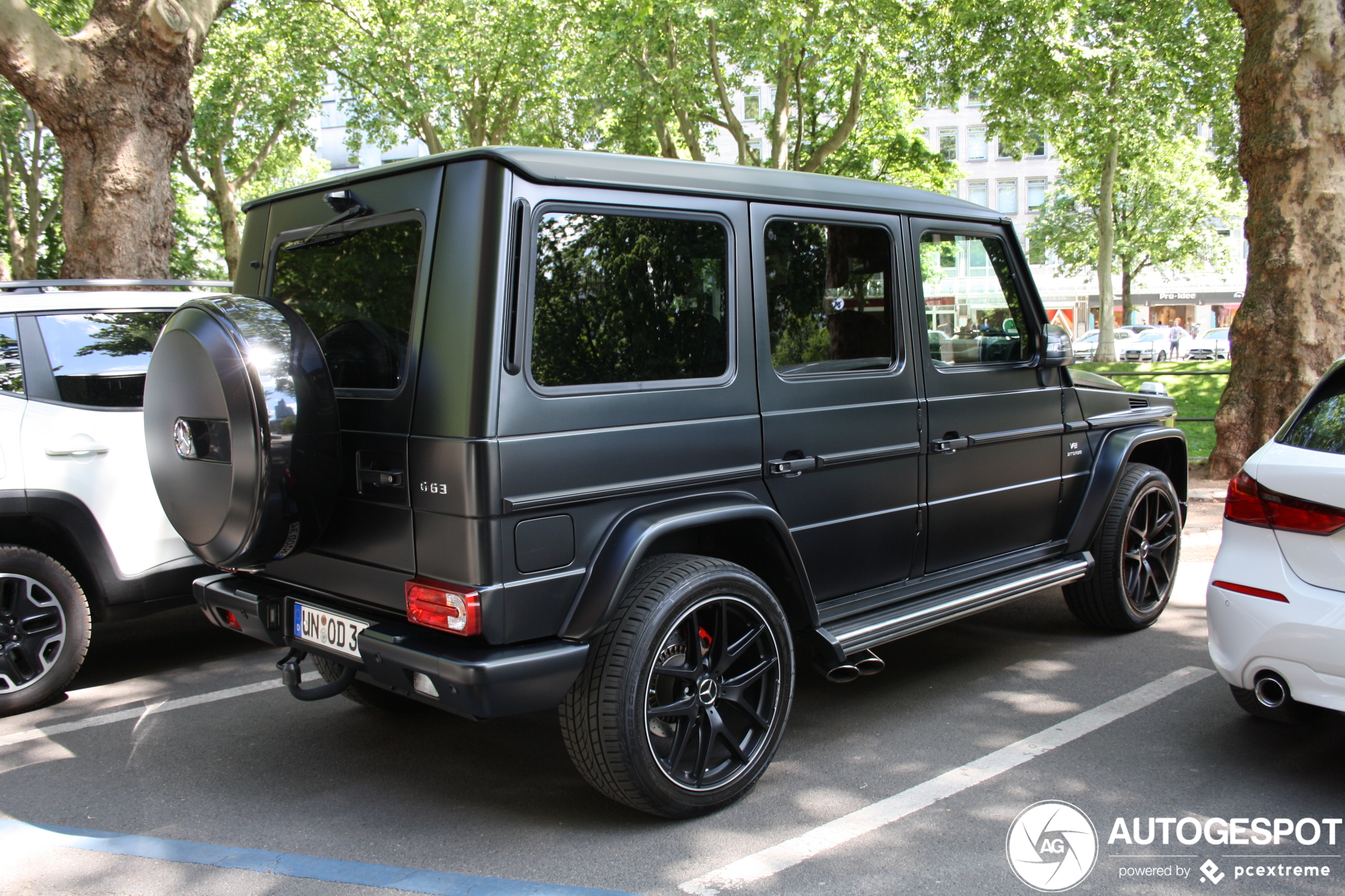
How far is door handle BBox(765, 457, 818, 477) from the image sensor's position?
3.54 meters

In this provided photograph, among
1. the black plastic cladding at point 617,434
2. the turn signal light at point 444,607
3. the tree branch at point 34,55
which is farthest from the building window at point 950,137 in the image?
the turn signal light at point 444,607

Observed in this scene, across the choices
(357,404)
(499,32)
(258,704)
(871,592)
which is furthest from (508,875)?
(499,32)

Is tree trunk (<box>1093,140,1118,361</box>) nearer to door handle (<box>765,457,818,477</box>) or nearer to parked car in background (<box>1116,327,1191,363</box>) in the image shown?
parked car in background (<box>1116,327,1191,363</box>)

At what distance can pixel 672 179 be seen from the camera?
10.9 ft

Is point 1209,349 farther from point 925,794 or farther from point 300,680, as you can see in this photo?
point 300,680

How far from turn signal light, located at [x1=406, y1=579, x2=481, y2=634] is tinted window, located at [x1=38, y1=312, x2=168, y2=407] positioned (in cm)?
236

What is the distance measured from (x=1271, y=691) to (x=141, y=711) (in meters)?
4.43

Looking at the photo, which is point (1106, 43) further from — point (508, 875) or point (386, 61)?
point (508, 875)

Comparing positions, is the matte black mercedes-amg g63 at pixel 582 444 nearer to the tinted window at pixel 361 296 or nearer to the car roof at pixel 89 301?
the tinted window at pixel 361 296

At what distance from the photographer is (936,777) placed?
3523 mm

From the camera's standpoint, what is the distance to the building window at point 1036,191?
62.0 metres

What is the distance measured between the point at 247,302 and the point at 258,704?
6.92ft

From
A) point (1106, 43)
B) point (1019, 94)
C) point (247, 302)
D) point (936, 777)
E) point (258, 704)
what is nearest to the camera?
point (247, 302)

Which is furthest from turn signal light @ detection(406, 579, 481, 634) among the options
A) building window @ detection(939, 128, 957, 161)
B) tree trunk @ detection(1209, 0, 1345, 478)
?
building window @ detection(939, 128, 957, 161)
